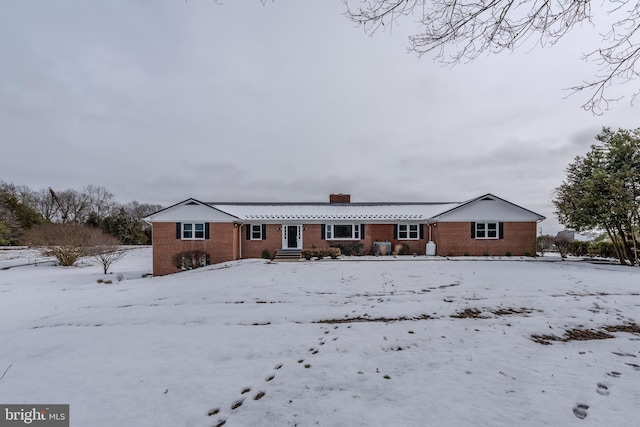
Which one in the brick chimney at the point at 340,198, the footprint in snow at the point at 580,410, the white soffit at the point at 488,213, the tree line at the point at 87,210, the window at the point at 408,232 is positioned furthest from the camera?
the tree line at the point at 87,210

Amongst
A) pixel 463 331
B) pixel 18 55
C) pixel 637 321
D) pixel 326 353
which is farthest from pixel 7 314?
pixel 637 321

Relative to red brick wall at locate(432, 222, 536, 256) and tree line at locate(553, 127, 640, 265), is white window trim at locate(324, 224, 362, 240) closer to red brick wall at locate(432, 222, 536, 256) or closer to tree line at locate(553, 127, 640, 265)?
red brick wall at locate(432, 222, 536, 256)

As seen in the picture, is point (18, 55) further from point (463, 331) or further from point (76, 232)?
point (76, 232)

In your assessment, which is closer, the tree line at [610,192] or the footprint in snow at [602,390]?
the footprint in snow at [602,390]

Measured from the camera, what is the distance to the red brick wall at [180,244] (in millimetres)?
19828

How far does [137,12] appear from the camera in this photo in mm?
5023

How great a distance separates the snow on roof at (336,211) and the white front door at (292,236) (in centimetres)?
95

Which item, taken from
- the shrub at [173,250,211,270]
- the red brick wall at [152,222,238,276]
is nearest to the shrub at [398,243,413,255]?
the red brick wall at [152,222,238,276]

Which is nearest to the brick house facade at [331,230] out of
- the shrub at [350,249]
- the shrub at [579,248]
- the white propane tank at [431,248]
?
the white propane tank at [431,248]

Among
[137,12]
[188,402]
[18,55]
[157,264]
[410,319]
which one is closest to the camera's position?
[188,402]

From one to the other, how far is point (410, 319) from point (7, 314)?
42.0 feet

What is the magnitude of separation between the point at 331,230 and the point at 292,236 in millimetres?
3284

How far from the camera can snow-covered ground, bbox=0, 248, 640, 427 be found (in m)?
3.36

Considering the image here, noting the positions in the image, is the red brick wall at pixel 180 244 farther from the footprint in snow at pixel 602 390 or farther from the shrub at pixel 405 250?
the footprint in snow at pixel 602 390
